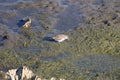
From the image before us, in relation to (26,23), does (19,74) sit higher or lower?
higher

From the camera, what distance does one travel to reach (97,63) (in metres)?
8.07

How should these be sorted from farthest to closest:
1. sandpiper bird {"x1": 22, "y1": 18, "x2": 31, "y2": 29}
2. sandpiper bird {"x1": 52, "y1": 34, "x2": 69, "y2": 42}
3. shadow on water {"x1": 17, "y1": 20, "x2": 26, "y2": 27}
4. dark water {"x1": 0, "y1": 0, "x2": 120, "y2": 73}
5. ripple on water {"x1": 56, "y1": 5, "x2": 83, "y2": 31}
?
ripple on water {"x1": 56, "y1": 5, "x2": 83, "y2": 31}
shadow on water {"x1": 17, "y1": 20, "x2": 26, "y2": 27}
sandpiper bird {"x1": 22, "y1": 18, "x2": 31, "y2": 29}
sandpiper bird {"x1": 52, "y1": 34, "x2": 69, "y2": 42}
dark water {"x1": 0, "y1": 0, "x2": 120, "y2": 73}

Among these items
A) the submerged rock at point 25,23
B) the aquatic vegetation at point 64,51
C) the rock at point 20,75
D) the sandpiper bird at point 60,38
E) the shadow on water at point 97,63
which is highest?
the rock at point 20,75

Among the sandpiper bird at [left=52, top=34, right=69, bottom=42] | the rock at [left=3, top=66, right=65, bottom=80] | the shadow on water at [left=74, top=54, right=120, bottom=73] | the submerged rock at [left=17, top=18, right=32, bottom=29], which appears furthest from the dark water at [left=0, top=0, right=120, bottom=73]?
the rock at [left=3, top=66, right=65, bottom=80]

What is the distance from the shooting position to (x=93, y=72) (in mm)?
7652

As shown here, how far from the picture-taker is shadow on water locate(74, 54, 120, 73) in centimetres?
779

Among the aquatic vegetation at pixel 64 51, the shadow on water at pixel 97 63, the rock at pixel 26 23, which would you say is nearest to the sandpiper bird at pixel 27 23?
the rock at pixel 26 23

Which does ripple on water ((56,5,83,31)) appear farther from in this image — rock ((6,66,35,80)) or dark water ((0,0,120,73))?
rock ((6,66,35,80))

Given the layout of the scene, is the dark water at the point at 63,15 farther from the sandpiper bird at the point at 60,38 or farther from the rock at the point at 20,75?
the rock at the point at 20,75

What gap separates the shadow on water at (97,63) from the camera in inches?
307

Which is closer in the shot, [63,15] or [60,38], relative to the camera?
[60,38]

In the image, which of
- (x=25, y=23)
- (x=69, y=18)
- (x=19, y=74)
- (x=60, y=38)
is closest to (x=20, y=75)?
(x=19, y=74)

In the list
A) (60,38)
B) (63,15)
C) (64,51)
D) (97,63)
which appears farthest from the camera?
(63,15)

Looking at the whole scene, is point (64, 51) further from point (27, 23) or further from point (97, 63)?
point (27, 23)
